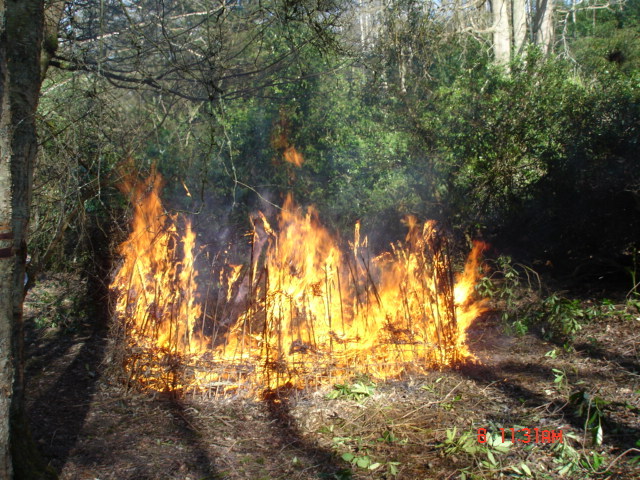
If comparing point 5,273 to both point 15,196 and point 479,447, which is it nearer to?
point 15,196

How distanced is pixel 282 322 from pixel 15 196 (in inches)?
90.5

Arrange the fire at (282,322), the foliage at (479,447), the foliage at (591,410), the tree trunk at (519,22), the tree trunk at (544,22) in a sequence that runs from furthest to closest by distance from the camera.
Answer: the tree trunk at (544,22)
the tree trunk at (519,22)
the fire at (282,322)
the foliage at (591,410)
the foliage at (479,447)

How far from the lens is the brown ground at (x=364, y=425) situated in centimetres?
323

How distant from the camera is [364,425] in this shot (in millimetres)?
3760

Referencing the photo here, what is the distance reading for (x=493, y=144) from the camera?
24.2ft

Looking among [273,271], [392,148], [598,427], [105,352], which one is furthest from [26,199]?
[392,148]

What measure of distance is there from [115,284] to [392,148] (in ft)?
15.3

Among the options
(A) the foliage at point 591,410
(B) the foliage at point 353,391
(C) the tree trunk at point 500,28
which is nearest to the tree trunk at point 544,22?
(C) the tree trunk at point 500,28

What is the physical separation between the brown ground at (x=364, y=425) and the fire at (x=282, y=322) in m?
0.19
